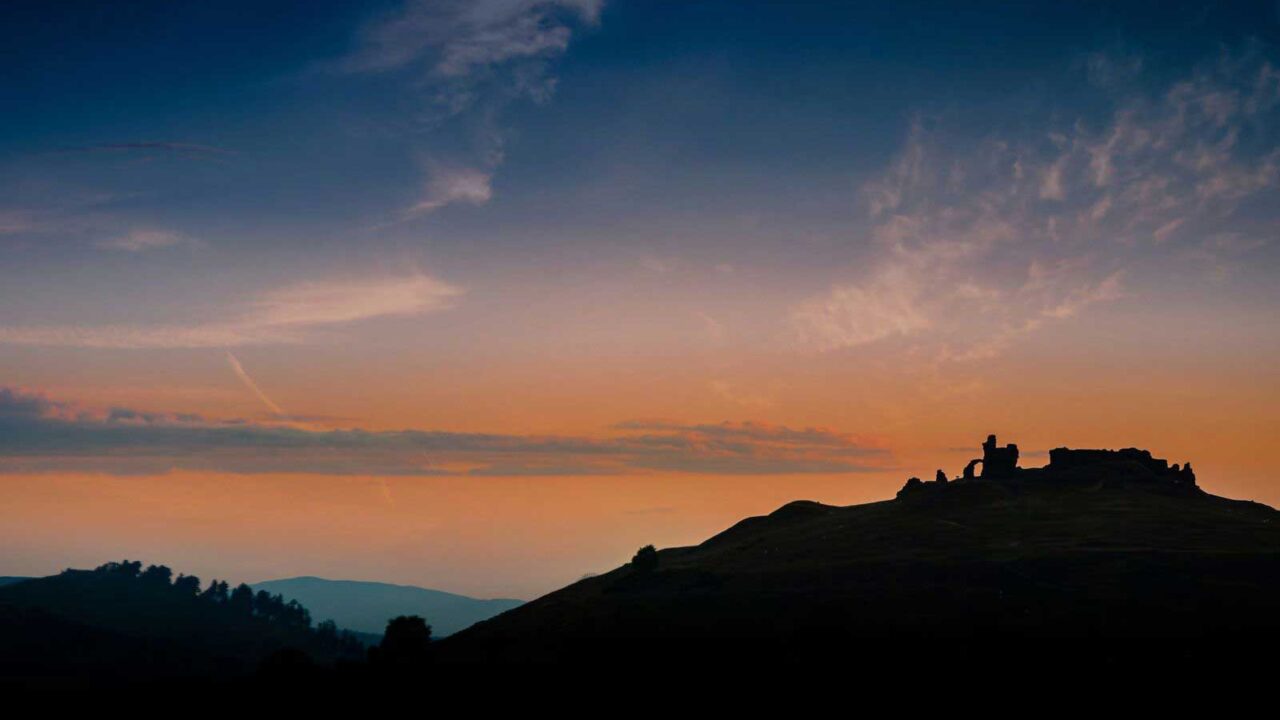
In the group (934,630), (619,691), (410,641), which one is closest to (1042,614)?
(934,630)

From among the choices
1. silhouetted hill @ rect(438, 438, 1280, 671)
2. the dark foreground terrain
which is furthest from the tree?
silhouetted hill @ rect(438, 438, 1280, 671)

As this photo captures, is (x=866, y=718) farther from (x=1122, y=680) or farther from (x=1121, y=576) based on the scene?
(x=1121, y=576)

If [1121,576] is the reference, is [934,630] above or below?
below

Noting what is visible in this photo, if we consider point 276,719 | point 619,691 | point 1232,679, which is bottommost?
point 276,719

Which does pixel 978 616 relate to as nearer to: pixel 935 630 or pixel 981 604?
pixel 981 604

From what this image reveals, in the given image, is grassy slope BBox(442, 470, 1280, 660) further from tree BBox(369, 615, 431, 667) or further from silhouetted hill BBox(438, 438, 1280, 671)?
tree BBox(369, 615, 431, 667)

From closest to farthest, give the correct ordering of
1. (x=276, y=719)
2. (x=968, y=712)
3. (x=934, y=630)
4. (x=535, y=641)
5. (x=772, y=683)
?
1. (x=968, y=712)
2. (x=772, y=683)
3. (x=934, y=630)
4. (x=276, y=719)
5. (x=535, y=641)

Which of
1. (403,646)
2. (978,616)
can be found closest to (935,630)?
(978,616)

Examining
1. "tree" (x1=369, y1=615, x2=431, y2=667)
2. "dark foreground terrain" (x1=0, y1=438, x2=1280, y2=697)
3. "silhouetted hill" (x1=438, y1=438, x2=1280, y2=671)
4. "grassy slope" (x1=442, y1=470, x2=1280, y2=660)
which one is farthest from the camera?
"tree" (x1=369, y1=615, x2=431, y2=667)

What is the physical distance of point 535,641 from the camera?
18112 cm

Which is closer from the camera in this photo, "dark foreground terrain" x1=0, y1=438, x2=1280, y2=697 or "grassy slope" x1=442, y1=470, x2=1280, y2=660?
"dark foreground terrain" x1=0, y1=438, x2=1280, y2=697

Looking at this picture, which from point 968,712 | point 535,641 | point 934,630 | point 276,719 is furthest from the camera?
point 535,641

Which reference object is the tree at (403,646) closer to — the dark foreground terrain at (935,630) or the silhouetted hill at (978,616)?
the dark foreground terrain at (935,630)

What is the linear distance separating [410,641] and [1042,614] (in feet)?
416
